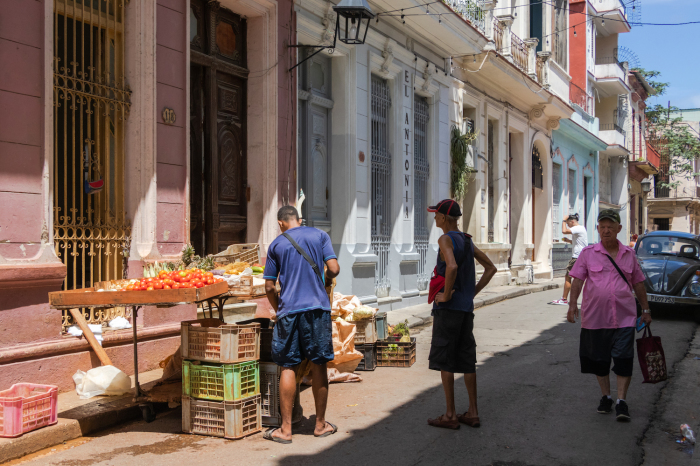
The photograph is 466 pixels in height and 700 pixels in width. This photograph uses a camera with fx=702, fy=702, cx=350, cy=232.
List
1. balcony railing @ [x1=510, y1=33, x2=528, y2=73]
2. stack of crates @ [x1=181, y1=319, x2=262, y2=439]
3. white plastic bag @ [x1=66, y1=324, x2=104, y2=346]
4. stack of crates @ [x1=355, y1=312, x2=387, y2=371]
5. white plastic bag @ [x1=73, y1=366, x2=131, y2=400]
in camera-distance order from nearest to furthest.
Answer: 1. stack of crates @ [x1=181, y1=319, x2=262, y2=439]
2. white plastic bag @ [x1=73, y1=366, x2=131, y2=400]
3. white plastic bag @ [x1=66, y1=324, x2=104, y2=346]
4. stack of crates @ [x1=355, y1=312, x2=387, y2=371]
5. balcony railing @ [x1=510, y1=33, x2=528, y2=73]

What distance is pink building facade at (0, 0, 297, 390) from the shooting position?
6.16m

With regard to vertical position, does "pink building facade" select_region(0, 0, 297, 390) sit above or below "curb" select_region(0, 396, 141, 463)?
above

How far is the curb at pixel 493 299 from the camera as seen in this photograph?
11807mm

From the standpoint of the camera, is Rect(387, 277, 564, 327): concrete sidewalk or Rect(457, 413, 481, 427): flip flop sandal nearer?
Rect(457, 413, 481, 427): flip flop sandal

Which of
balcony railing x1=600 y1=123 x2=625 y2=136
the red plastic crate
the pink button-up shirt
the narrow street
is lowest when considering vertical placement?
the narrow street

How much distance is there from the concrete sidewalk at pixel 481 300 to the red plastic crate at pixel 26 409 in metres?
6.77

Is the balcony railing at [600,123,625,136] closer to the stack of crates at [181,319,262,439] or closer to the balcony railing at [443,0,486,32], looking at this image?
the balcony railing at [443,0,486,32]

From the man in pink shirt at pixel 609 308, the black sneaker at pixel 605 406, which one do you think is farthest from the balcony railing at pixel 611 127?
the black sneaker at pixel 605 406

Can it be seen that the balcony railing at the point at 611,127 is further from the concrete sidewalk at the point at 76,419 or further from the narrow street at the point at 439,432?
the concrete sidewalk at the point at 76,419

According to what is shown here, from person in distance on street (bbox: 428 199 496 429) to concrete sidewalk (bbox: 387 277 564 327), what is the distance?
5.85 m

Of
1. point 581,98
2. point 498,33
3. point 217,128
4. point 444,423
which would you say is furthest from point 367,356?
point 581,98

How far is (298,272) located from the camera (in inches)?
209

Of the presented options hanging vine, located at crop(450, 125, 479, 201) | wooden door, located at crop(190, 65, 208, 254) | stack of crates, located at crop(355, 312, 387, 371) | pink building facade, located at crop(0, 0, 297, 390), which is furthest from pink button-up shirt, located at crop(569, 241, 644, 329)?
hanging vine, located at crop(450, 125, 479, 201)

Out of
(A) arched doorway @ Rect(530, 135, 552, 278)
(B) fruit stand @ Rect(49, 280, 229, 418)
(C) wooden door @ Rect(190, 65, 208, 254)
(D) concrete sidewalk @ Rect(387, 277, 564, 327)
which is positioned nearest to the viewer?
(B) fruit stand @ Rect(49, 280, 229, 418)
